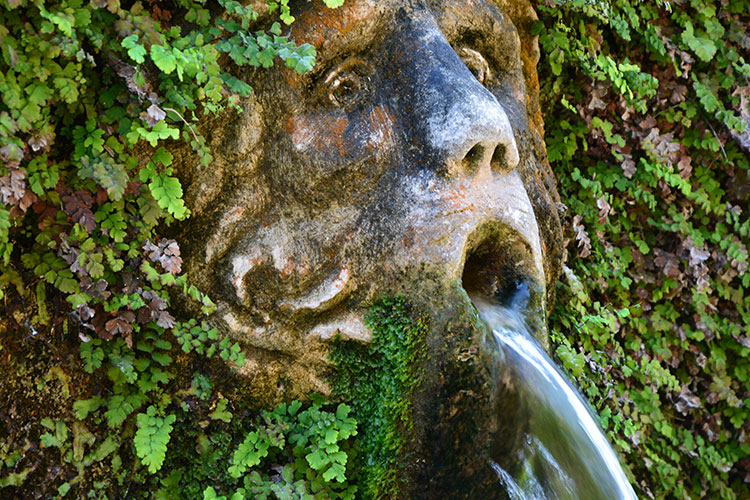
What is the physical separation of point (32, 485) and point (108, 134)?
0.96m

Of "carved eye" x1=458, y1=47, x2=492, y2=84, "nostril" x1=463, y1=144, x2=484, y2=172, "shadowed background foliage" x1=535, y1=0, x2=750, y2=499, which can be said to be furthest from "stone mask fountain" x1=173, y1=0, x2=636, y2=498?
"shadowed background foliage" x1=535, y1=0, x2=750, y2=499

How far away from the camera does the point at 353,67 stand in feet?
7.18

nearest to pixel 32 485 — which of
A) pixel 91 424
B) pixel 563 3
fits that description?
pixel 91 424

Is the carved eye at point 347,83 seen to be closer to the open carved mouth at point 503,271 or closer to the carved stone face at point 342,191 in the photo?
the carved stone face at point 342,191

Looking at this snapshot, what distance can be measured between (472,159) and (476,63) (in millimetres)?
491

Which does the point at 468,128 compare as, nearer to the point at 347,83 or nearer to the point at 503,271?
the point at 347,83

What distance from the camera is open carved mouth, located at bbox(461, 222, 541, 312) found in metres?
2.28

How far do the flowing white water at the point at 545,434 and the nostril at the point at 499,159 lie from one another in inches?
18.0

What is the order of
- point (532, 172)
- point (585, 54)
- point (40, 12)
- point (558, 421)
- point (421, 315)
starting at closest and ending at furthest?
1. point (40, 12)
2. point (421, 315)
3. point (558, 421)
4. point (532, 172)
5. point (585, 54)

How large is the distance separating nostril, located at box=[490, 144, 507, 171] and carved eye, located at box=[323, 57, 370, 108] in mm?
448

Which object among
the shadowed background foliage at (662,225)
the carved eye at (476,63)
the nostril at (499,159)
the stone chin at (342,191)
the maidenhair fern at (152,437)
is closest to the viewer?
the maidenhair fern at (152,437)

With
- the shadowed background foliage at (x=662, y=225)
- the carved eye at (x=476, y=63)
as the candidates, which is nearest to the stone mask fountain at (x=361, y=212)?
the carved eye at (x=476, y=63)

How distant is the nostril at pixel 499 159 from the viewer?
7.26 feet

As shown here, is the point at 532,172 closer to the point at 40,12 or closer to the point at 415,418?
the point at 415,418
